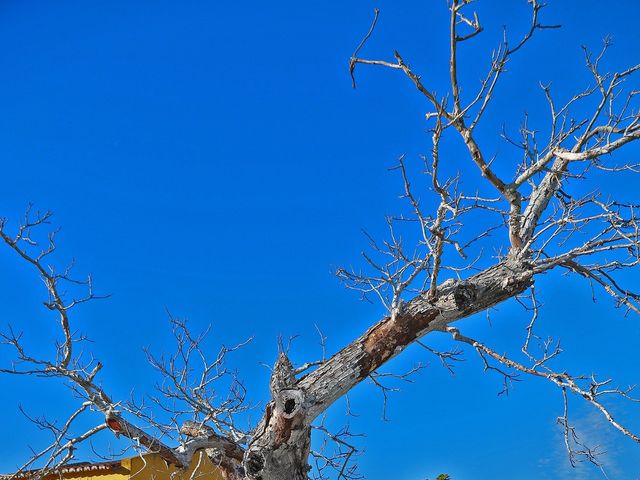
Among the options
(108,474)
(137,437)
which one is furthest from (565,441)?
(108,474)

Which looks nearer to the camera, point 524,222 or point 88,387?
point 88,387

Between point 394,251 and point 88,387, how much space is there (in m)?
3.06

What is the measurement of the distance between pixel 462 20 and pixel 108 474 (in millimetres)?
9939

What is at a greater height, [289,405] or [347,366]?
[347,366]

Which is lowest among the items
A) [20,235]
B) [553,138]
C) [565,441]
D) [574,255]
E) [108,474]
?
[565,441]

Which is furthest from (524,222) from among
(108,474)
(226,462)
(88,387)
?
(108,474)

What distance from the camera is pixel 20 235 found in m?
5.96

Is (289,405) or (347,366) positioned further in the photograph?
(347,366)

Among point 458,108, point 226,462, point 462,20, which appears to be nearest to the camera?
point 462,20

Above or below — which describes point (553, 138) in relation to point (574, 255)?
above

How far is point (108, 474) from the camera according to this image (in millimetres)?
11492

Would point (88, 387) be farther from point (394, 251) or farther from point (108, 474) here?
point (108, 474)

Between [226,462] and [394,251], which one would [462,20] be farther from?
[226,462]

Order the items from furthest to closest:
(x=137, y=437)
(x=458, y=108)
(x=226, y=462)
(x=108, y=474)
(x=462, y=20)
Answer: (x=108, y=474), (x=226, y=462), (x=137, y=437), (x=458, y=108), (x=462, y=20)
